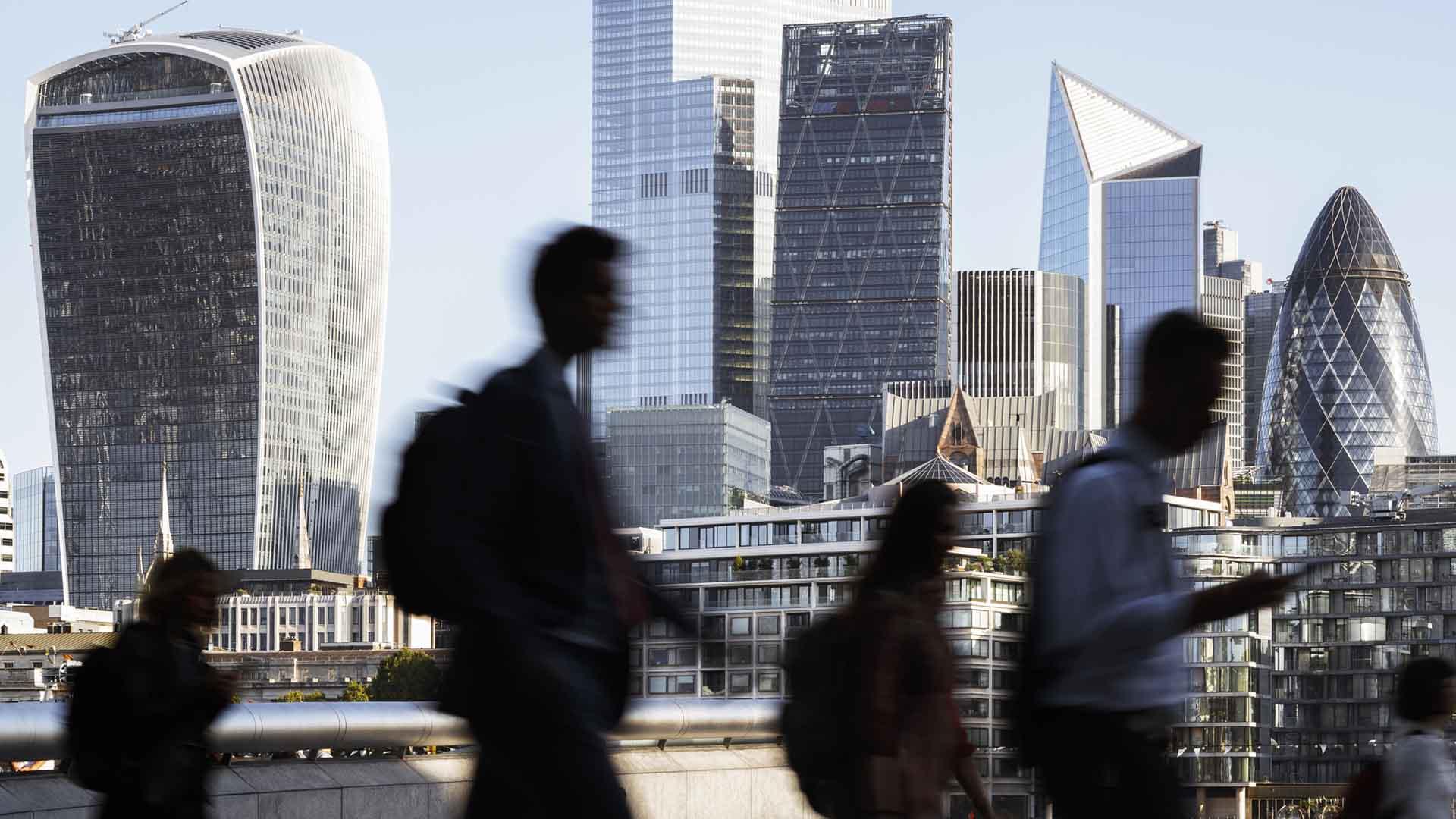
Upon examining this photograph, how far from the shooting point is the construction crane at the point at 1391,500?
153 m

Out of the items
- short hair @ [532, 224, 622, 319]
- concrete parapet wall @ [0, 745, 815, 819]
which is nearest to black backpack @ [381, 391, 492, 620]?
short hair @ [532, 224, 622, 319]

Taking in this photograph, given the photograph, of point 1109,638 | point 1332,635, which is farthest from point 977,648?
point 1109,638

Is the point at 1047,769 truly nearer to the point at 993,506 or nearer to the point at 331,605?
the point at 993,506

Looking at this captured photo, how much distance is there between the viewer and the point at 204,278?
7411 inches

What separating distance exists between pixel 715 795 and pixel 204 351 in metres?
180

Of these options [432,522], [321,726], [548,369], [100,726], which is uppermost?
[548,369]

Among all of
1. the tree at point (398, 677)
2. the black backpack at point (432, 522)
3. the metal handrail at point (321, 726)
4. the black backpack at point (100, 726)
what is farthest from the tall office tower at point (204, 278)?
the black backpack at point (432, 522)

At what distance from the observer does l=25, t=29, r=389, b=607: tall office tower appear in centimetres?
18538

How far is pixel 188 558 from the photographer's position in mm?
7180

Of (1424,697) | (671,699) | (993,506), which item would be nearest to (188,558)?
(1424,697)

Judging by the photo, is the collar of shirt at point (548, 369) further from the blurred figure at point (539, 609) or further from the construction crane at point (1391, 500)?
the construction crane at point (1391, 500)

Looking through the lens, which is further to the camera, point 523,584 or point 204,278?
point 204,278

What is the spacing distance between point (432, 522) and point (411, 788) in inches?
274

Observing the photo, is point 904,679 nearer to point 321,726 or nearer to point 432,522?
point 432,522
